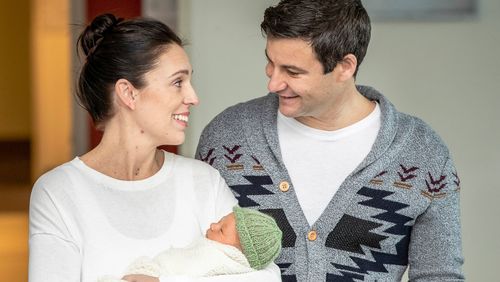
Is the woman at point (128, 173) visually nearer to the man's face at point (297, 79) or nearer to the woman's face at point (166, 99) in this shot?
the woman's face at point (166, 99)

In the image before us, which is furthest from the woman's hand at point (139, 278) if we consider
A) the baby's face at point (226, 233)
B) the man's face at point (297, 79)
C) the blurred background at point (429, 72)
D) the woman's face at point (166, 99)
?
the blurred background at point (429, 72)

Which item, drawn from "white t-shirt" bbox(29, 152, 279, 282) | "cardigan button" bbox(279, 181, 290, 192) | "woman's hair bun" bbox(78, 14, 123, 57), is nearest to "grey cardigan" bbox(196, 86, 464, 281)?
"cardigan button" bbox(279, 181, 290, 192)

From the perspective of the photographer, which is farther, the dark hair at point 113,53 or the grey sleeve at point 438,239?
the grey sleeve at point 438,239

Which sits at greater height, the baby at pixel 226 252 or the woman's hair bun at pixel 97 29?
the woman's hair bun at pixel 97 29

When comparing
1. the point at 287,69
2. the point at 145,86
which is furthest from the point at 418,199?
the point at 145,86

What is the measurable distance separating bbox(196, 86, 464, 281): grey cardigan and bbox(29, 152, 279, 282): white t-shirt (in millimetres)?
239

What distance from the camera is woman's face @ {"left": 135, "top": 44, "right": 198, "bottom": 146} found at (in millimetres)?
2320

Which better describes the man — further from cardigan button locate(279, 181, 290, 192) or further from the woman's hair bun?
the woman's hair bun

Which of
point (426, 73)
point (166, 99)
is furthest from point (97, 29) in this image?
point (426, 73)

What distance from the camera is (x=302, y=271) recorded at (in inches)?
103

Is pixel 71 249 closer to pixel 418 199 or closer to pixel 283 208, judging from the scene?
pixel 283 208

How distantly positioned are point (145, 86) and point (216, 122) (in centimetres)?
49

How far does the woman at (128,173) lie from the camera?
7.36 ft

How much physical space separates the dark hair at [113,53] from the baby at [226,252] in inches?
14.1
